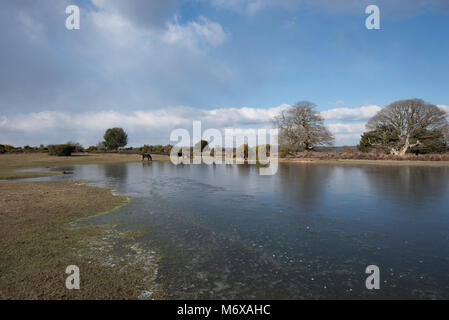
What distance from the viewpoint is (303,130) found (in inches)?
1645

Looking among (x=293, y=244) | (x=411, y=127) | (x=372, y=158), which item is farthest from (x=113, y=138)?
(x=293, y=244)

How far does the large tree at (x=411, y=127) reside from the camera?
3769 cm

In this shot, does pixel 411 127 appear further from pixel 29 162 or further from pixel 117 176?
pixel 29 162

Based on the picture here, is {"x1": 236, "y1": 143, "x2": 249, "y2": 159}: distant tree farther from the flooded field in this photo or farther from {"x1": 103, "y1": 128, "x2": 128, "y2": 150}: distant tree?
{"x1": 103, "y1": 128, "x2": 128, "y2": 150}: distant tree

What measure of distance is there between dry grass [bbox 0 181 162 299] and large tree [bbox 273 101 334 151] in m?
38.7

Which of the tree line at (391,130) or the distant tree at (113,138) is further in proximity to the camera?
the distant tree at (113,138)

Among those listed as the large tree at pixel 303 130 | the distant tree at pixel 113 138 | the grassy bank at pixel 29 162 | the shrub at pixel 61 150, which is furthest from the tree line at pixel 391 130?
the distant tree at pixel 113 138

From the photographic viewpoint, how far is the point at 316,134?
4150 cm

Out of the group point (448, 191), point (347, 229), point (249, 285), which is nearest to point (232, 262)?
point (249, 285)

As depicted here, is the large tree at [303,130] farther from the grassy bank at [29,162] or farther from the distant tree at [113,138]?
the distant tree at [113,138]

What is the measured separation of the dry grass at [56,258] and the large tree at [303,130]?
127ft

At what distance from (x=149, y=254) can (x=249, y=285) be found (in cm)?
217

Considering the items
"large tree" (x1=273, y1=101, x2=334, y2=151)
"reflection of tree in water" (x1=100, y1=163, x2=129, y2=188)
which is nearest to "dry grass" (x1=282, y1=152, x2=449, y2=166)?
"large tree" (x1=273, y1=101, x2=334, y2=151)
